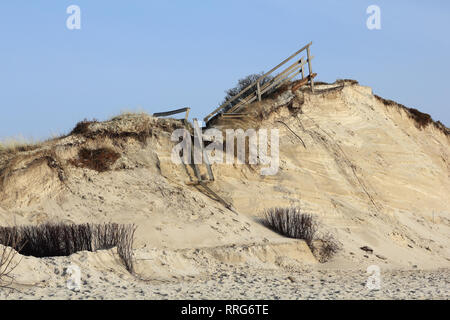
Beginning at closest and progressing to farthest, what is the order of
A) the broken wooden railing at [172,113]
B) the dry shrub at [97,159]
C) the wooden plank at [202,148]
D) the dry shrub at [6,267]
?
the dry shrub at [6,267] < the dry shrub at [97,159] < the wooden plank at [202,148] < the broken wooden railing at [172,113]

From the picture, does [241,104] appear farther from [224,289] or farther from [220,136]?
[224,289]

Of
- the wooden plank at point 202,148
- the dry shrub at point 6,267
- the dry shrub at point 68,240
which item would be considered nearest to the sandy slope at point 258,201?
the dry shrub at point 6,267

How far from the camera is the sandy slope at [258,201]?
497 inches

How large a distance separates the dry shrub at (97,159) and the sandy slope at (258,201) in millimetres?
210

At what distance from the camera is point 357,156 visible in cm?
2100

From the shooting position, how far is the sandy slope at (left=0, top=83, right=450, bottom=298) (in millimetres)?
12617

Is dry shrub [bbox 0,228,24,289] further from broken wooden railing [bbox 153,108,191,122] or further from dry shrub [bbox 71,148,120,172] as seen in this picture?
broken wooden railing [bbox 153,108,191,122]

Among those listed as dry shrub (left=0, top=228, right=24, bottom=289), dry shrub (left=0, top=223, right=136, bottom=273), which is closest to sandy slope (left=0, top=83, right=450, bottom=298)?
dry shrub (left=0, top=228, right=24, bottom=289)

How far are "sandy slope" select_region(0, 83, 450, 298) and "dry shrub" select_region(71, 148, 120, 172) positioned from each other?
0.69 feet

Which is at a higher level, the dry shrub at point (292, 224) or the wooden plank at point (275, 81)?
the wooden plank at point (275, 81)

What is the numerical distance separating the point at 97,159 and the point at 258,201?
4.76 meters

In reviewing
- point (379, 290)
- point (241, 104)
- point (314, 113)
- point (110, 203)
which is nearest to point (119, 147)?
point (110, 203)

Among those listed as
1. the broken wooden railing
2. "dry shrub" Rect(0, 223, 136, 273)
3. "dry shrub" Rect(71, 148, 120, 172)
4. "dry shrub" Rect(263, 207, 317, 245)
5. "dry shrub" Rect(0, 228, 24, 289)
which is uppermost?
the broken wooden railing

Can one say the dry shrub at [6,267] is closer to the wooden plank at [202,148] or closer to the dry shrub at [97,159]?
the dry shrub at [97,159]
